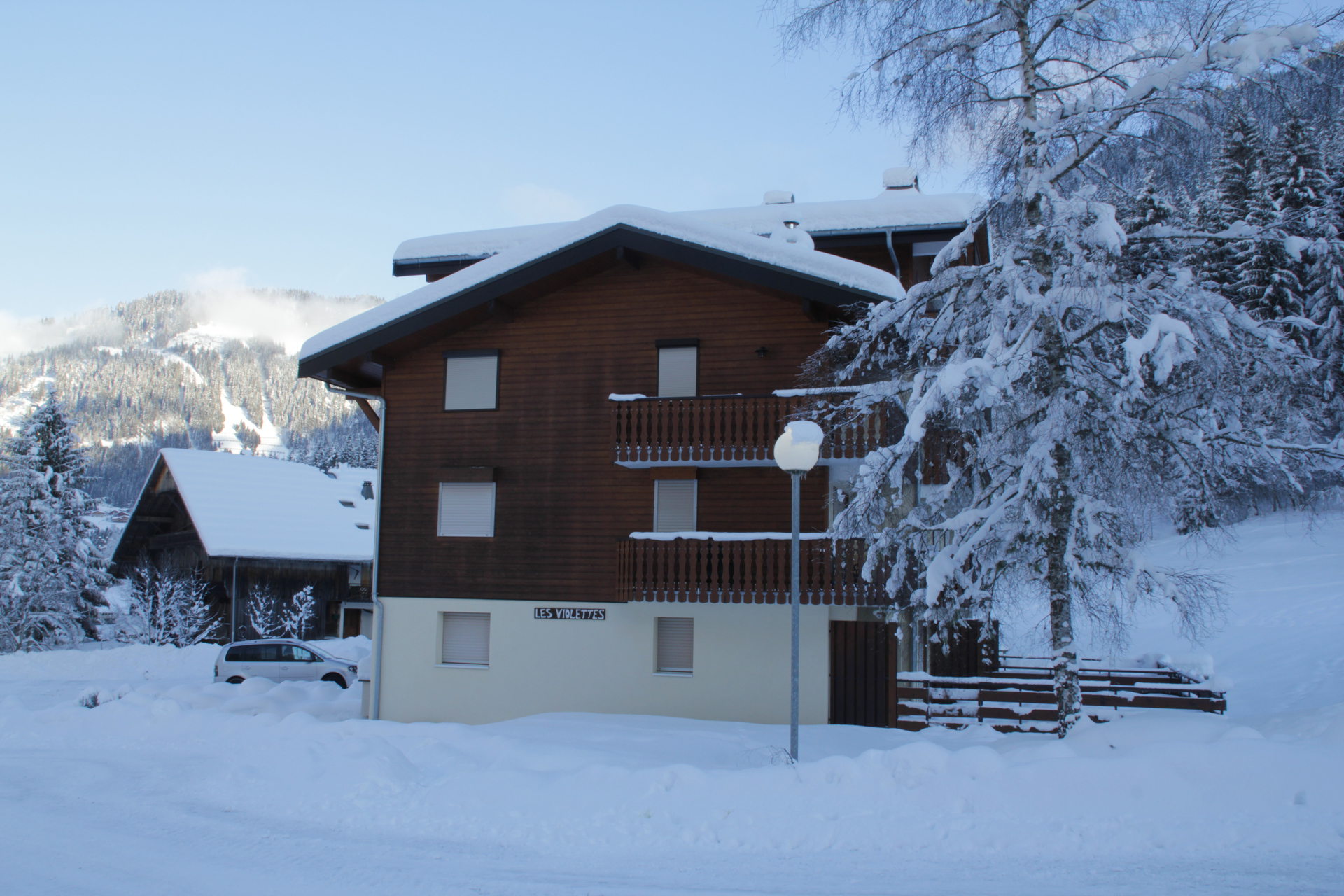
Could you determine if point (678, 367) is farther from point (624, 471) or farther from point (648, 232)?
point (648, 232)

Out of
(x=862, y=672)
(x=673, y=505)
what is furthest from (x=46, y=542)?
(x=862, y=672)

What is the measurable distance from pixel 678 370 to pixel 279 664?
13193 millimetres

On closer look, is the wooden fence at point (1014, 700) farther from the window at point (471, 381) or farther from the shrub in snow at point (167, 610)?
the shrub in snow at point (167, 610)

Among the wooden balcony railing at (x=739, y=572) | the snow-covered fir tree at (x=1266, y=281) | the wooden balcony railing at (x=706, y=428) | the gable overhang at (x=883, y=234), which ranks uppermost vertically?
the snow-covered fir tree at (x=1266, y=281)

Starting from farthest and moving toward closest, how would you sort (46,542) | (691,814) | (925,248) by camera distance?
(46,542)
(925,248)
(691,814)

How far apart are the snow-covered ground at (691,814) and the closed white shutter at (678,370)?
21.4ft

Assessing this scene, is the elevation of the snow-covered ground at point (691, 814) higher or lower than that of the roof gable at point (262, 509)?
lower

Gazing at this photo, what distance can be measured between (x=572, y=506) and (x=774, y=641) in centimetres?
431

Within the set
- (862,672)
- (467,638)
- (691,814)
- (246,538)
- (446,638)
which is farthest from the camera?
(246,538)

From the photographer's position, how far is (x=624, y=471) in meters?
16.7

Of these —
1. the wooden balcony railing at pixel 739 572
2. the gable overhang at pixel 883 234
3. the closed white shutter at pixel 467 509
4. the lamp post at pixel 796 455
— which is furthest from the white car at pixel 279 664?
the lamp post at pixel 796 455

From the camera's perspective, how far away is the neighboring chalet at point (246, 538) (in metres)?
33.4

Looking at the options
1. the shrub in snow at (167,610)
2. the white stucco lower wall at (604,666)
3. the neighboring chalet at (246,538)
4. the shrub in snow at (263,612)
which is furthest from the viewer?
the neighboring chalet at (246,538)

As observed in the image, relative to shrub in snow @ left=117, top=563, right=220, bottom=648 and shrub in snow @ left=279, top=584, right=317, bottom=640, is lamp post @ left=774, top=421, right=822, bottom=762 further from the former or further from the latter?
shrub in snow @ left=117, top=563, right=220, bottom=648
